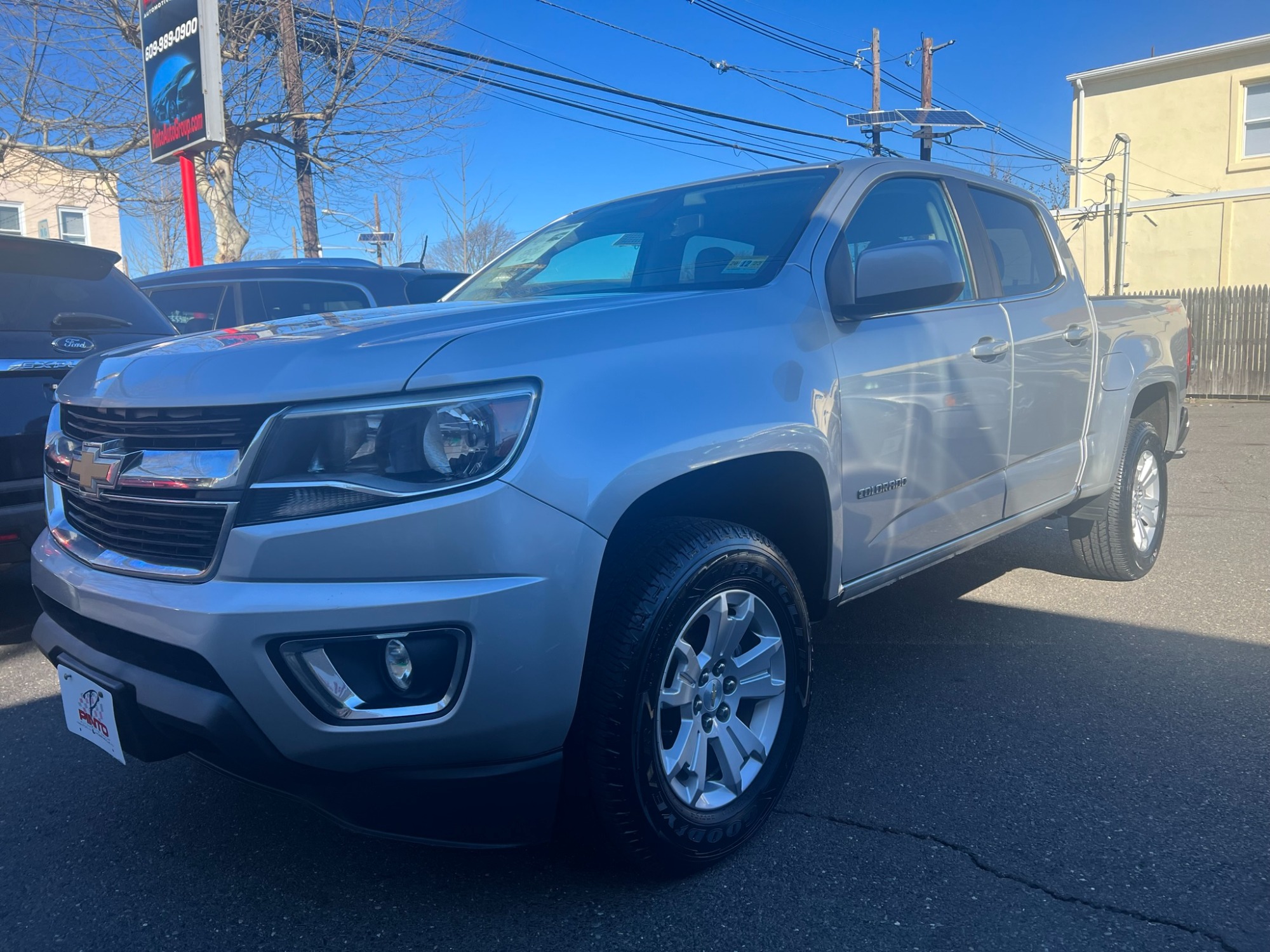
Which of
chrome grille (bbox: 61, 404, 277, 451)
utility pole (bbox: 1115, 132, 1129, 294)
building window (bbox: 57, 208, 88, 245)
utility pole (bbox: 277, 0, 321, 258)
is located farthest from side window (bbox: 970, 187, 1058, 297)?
building window (bbox: 57, 208, 88, 245)

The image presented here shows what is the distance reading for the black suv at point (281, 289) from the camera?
6754mm

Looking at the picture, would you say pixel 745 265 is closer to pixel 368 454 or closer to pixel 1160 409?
pixel 368 454

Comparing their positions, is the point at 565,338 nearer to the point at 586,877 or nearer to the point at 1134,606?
the point at 586,877

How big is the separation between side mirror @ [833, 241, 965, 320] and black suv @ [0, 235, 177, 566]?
3107 millimetres

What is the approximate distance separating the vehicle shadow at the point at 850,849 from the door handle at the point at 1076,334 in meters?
1.39

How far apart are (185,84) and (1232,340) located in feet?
51.8

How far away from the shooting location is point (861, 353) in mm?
2928

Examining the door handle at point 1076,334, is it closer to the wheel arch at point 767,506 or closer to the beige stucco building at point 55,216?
the wheel arch at point 767,506

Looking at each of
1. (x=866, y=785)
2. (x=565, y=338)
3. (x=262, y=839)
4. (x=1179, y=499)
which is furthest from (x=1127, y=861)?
(x=1179, y=499)

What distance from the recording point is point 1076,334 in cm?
414

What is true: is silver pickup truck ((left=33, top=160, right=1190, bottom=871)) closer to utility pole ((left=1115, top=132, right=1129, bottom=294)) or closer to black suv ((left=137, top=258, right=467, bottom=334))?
black suv ((left=137, top=258, right=467, bottom=334))

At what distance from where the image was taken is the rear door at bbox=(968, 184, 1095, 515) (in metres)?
3.76

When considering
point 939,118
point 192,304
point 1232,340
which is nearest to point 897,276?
point 192,304

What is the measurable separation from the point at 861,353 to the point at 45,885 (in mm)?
2610
